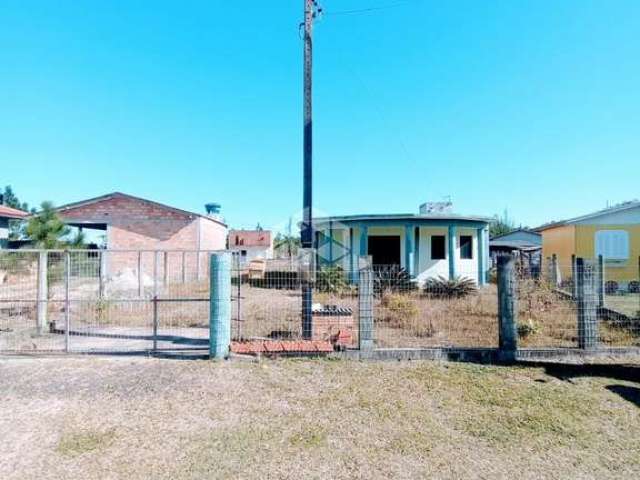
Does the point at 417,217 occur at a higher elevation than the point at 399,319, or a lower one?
higher

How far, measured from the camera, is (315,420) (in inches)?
144

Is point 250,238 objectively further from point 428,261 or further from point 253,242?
point 428,261

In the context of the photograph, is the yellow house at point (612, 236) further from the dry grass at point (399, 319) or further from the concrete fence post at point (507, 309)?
the concrete fence post at point (507, 309)

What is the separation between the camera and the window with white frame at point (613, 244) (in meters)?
14.6

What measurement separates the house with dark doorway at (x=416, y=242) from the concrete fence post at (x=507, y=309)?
27.6 ft

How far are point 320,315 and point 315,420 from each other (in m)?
2.76

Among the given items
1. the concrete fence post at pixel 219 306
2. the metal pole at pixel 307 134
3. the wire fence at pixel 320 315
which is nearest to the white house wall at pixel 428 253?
the wire fence at pixel 320 315

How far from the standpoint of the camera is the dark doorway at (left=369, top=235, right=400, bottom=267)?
53.5 feet

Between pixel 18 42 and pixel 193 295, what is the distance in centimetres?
779

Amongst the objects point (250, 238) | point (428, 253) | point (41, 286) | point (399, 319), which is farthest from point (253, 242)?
point (399, 319)

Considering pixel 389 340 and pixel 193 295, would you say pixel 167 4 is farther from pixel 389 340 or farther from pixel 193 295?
pixel 389 340

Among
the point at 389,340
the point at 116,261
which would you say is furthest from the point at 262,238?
the point at 389,340

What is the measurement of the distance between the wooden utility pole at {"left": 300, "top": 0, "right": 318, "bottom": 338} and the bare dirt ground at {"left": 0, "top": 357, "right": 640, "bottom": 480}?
1072mm

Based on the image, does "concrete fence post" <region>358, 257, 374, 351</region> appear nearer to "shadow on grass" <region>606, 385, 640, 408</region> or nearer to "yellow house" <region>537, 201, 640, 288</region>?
"shadow on grass" <region>606, 385, 640, 408</region>
